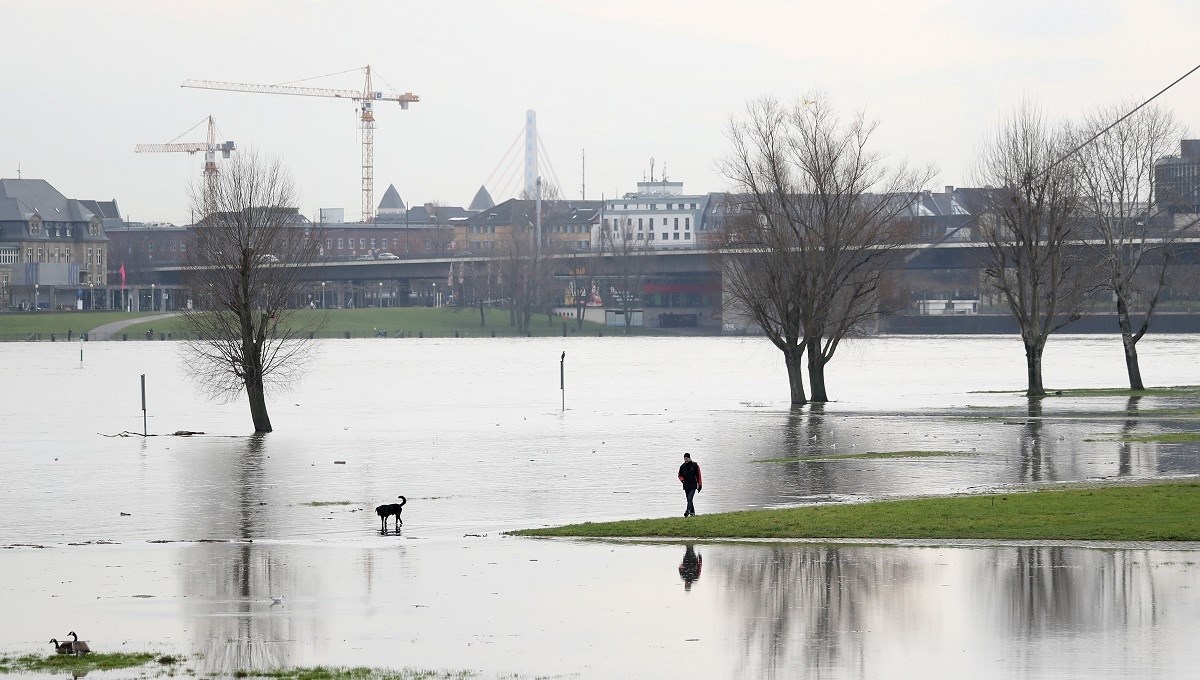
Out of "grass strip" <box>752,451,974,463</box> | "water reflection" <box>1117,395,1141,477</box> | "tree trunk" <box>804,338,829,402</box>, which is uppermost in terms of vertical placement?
"tree trunk" <box>804,338,829,402</box>

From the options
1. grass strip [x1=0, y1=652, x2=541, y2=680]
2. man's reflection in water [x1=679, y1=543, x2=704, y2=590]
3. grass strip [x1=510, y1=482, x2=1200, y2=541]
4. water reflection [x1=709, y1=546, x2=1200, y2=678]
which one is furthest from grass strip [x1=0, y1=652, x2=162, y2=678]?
grass strip [x1=510, y1=482, x2=1200, y2=541]

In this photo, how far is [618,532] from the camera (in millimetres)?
32188

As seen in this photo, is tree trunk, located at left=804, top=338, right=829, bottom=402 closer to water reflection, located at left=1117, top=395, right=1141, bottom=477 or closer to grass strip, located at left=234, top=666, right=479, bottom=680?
water reflection, located at left=1117, top=395, right=1141, bottom=477

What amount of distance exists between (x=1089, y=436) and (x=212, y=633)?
39682 millimetres

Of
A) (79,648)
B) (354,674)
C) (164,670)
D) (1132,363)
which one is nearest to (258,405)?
(1132,363)

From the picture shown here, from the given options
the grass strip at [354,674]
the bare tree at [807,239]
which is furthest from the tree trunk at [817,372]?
the grass strip at [354,674]

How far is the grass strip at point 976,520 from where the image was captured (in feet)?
97.1

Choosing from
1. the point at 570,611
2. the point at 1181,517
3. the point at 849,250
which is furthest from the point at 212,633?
the point at 849,250

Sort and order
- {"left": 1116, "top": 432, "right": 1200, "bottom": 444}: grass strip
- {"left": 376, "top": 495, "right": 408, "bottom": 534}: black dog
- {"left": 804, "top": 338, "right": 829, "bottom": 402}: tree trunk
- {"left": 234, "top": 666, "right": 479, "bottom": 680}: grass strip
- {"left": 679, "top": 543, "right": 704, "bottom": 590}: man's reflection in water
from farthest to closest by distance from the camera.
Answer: {"left": 804, "top": 338, "right": 829, "bottom": 402}: tree trunk, {"left": 1116, "top": 432, "right": 1200, "bottom": 444}: grass strip, {"left": 376, "top": 495, "right": 408, "bottom": 534}: black dog, {"left": 679, "top": 543, "right": 704, "bottom": 590}: man's reflection in water, {"left": 234, "top": 666, "right": 479, "bottom": 680}: grass strip

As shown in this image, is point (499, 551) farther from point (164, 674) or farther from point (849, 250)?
point (849, 250)

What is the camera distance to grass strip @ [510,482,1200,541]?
29.6 m

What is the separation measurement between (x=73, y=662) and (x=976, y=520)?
60.7 feet

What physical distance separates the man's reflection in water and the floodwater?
0.11 metres

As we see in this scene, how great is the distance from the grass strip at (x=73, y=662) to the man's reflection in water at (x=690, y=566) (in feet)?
29.1
